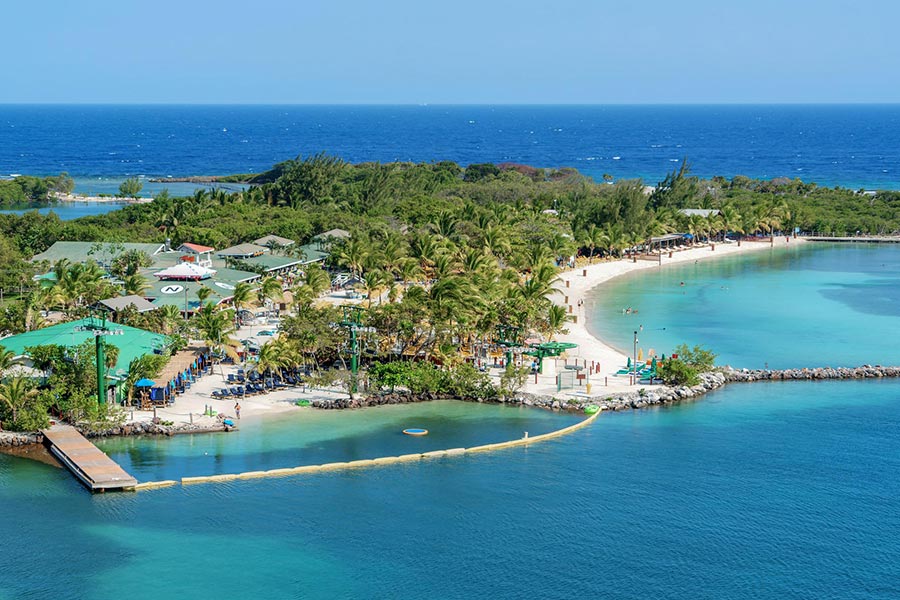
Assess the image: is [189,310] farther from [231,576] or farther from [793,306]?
[793,306]

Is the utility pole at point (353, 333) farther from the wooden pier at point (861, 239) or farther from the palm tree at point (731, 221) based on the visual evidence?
the wooden pier at point (861, 239)

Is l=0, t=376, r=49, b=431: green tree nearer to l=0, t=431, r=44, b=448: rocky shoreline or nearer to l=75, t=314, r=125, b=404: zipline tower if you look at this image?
l=0, t=431, r=44, b=448: rocky shoreline

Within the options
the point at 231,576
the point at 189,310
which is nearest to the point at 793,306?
the point at 189,310

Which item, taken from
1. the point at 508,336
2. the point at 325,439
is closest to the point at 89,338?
the point at 325,439

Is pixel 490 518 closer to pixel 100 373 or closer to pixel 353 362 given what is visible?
pixel 353 362

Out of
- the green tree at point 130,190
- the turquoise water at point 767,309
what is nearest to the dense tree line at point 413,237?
the turquoise water at point 767,309

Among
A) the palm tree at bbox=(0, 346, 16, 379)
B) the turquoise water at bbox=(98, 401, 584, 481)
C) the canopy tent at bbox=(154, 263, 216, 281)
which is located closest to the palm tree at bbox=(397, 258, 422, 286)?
the canopy tent at bbox=(154, 263, 216, 281)
